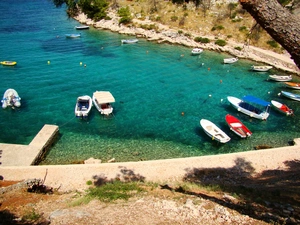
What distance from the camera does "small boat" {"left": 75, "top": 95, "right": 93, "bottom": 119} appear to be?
29.4 m

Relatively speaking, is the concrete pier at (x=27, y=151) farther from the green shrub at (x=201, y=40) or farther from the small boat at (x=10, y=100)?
the green shrub at (x=201, y=40)

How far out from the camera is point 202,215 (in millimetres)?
11297

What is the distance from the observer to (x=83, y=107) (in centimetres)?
3075

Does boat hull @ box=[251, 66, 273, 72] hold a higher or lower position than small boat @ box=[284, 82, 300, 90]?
higher

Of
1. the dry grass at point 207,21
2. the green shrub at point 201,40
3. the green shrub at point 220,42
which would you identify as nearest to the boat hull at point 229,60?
the green shrub at point 220,42

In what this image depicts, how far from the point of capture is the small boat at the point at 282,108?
107ft

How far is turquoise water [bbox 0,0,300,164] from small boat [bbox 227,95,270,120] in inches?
34.1

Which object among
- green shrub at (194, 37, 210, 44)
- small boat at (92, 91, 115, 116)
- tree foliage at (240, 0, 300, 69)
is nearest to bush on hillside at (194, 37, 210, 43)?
green shrub at (194, 37, 210, 44)

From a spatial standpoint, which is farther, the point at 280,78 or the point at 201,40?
the point at 201,40

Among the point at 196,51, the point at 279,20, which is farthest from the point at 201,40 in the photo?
the point at 279,20

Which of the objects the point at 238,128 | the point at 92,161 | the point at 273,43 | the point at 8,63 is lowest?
the point at 92,161

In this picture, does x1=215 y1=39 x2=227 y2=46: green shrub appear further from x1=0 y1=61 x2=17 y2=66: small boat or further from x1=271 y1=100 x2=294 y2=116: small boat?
x1=0 y1=61 x2=17 y2=66: small boat

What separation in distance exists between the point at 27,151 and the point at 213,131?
18.6 metres

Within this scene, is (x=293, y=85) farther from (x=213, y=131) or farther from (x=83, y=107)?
(x=83, y=107)
